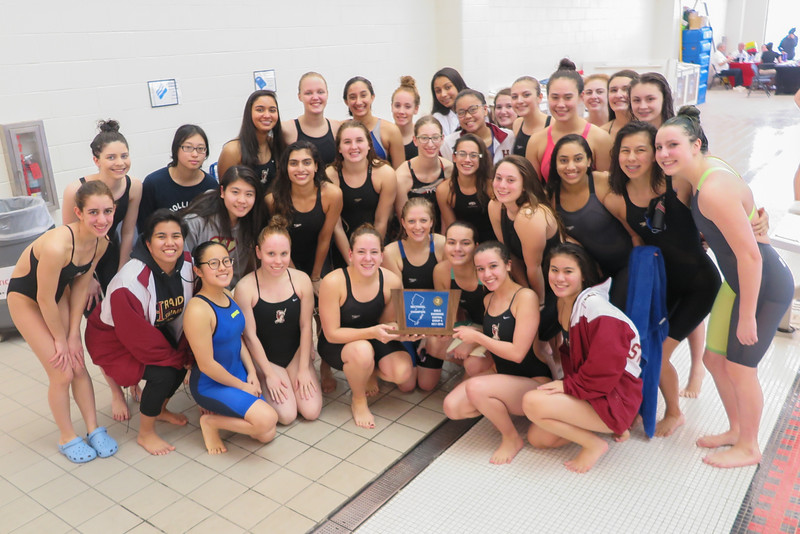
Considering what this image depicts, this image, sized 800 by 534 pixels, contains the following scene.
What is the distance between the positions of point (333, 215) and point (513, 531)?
2232mm

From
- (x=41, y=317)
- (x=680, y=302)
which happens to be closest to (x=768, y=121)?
(x=680, y=302)

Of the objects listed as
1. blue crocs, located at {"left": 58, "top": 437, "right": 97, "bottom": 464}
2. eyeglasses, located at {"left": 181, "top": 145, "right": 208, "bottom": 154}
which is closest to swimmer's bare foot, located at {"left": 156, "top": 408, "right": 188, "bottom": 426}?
blue crocs, located at {"left": 58, "top": 437, "right": 97, "bottom": 464}

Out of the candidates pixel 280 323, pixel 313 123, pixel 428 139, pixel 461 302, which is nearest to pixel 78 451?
pixel 280 323

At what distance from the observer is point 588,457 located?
327 cm

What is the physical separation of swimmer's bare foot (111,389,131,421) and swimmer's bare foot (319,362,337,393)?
119 cm

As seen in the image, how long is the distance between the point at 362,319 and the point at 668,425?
70.9 inches

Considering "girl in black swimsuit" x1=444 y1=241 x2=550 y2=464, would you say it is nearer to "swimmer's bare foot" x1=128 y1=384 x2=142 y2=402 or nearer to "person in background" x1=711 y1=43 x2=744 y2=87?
"swimmer's bare foot" x1=128 y1=384 x2=142 y2=402

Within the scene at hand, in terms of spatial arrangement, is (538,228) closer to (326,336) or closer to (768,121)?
(326,336)

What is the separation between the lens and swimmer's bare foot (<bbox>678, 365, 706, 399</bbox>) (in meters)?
3.95

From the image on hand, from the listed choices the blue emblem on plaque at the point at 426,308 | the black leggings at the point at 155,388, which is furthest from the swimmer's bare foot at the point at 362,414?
the black leggings at the point at 155,388

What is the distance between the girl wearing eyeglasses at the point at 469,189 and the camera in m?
3.99

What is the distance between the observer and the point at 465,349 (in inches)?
152

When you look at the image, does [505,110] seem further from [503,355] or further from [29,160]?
[29,160]

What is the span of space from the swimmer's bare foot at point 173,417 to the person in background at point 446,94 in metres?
2.97
